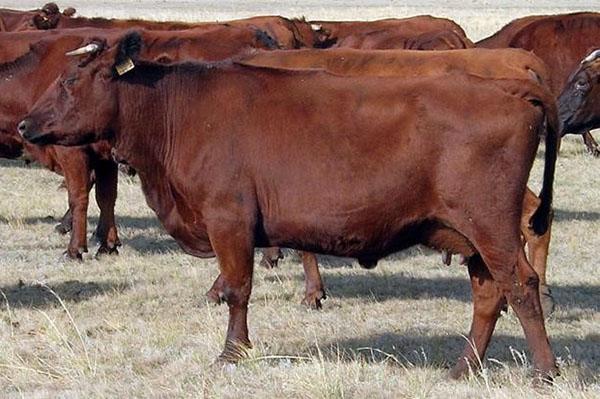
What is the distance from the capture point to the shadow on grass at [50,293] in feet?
30.5

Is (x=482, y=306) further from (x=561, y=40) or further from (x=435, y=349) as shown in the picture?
(x=561, y=40)

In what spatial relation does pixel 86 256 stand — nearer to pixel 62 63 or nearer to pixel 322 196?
pixel 62 63

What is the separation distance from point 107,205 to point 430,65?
3907 millimetres

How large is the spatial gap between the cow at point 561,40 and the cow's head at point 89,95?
6.22 meters

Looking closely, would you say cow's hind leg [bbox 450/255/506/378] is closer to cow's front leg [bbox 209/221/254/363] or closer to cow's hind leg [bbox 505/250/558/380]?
cow's hind leg [bbox 505/250/558/380]

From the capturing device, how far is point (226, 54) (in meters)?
12.0

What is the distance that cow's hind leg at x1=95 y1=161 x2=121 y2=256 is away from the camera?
11562 millimetres

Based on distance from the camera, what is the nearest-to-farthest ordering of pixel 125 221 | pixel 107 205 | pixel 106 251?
1. pixel 106 251
2. pixel 107 205
3. pixel 125 221

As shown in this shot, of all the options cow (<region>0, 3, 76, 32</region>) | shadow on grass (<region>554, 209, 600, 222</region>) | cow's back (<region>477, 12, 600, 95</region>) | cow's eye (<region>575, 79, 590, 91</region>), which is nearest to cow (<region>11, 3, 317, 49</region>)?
cow (<region>0, 3, 76, 32</region>)

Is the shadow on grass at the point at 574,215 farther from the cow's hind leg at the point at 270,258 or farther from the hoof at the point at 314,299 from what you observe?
the hoof at the point at 314,299

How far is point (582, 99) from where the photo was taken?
32.8ft

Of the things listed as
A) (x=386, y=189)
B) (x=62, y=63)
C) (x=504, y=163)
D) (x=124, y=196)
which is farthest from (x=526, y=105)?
(x=124, y=196)

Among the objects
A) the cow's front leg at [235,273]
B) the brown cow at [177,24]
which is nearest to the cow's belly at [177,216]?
the cow's front leg at [235,273]

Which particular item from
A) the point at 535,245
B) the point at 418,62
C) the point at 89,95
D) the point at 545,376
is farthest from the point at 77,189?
the point at 545,376
